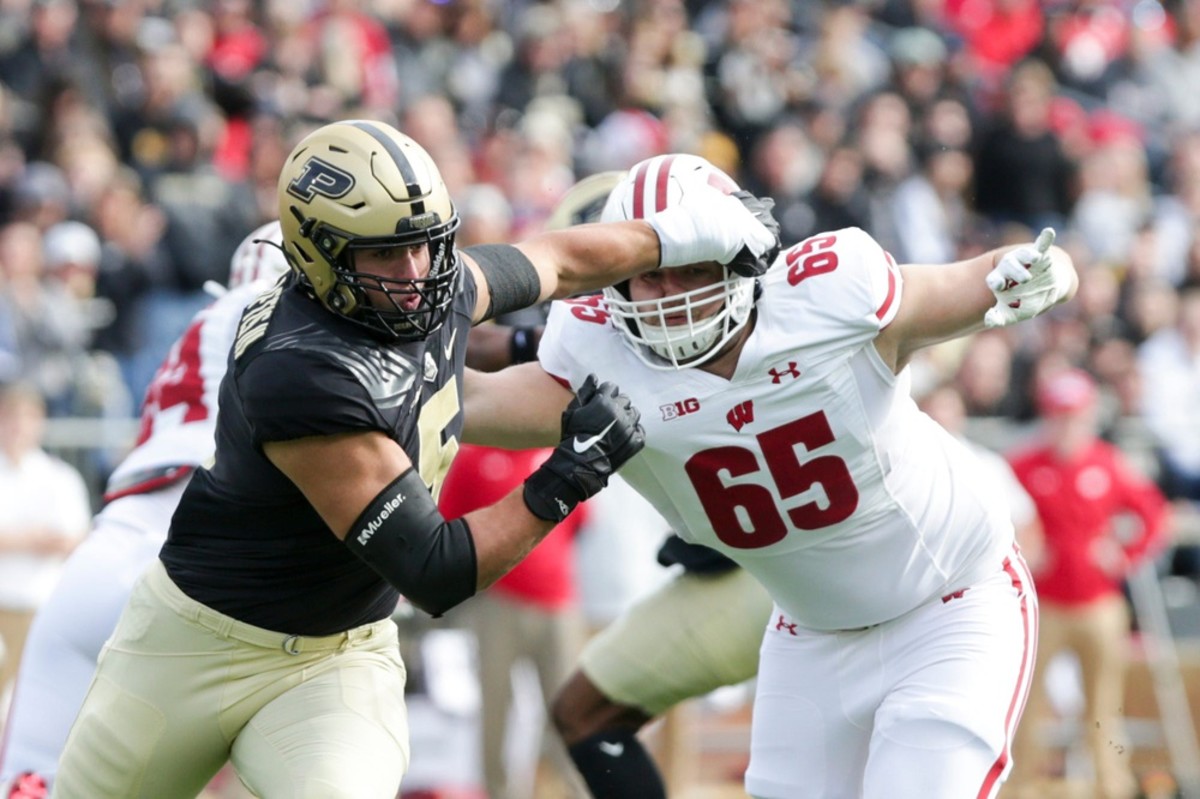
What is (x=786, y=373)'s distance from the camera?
405cm

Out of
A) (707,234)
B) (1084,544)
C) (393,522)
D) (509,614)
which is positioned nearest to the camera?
(393,522)

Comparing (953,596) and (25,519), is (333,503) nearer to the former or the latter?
(953,596)

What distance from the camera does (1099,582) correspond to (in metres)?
8.58

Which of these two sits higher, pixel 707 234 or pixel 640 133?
pixel 707 234

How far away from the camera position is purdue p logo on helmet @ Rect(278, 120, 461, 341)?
3.71 meters

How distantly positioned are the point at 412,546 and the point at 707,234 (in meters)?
1.02

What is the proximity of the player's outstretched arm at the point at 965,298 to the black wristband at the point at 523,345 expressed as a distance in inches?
47.8

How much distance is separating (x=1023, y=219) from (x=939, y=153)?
0.76 m

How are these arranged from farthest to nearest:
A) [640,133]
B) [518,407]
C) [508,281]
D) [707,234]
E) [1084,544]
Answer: [640,133], [1084,544], [518,407], [508,281], [707,234]

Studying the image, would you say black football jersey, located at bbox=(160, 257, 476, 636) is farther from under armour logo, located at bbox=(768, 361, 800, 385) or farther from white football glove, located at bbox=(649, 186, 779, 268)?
under armour logo, located at bbox=(768, 361, 800, 385)

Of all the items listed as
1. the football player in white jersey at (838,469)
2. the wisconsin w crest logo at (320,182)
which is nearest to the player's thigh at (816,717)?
the football player in white jersey at (838,469)

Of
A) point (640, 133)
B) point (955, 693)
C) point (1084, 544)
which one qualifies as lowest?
point (1084, 544)

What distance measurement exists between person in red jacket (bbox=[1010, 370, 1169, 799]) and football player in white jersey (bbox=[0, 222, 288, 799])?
4828mm

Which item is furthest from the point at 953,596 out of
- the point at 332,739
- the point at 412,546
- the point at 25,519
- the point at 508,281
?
A: the point at 25,519
